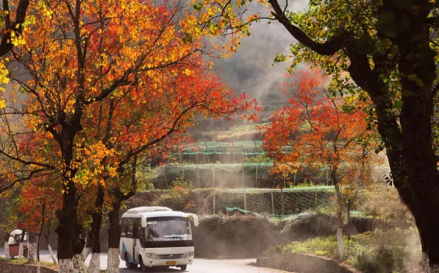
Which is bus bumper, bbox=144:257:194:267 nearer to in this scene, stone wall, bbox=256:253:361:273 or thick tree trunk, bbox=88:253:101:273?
stone wall, bbox=256:253:361:273

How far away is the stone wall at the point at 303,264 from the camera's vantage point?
2373 cm

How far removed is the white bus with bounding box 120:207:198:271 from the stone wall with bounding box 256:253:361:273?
4231 mm

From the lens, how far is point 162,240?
96.2ft

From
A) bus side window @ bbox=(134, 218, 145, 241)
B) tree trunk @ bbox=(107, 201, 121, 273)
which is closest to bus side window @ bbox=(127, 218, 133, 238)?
bus side window @ bbox=(134, 218, 145, 241)

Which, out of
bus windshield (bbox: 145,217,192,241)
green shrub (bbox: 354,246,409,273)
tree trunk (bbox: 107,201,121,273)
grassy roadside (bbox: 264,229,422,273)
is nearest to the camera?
grassy roadside (bbox: 264,229,422,273)

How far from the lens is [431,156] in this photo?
9.29 metres

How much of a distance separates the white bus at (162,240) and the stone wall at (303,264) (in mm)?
4231

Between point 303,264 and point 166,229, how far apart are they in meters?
7.36

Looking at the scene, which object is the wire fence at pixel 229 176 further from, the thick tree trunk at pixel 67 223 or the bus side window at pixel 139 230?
the thick tree trunk at pixel 67 223

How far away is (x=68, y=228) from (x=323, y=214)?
21.5 metres

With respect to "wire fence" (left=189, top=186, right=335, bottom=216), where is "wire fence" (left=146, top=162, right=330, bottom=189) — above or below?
above

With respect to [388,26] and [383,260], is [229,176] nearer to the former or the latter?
[383,260]

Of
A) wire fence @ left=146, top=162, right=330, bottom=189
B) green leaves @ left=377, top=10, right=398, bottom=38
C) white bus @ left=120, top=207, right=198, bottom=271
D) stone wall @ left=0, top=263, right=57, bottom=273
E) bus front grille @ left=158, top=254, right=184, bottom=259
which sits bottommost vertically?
stone wall @ left=0, top=263, right=57, bottom=273

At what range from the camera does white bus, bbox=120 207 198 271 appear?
29.0 meters
